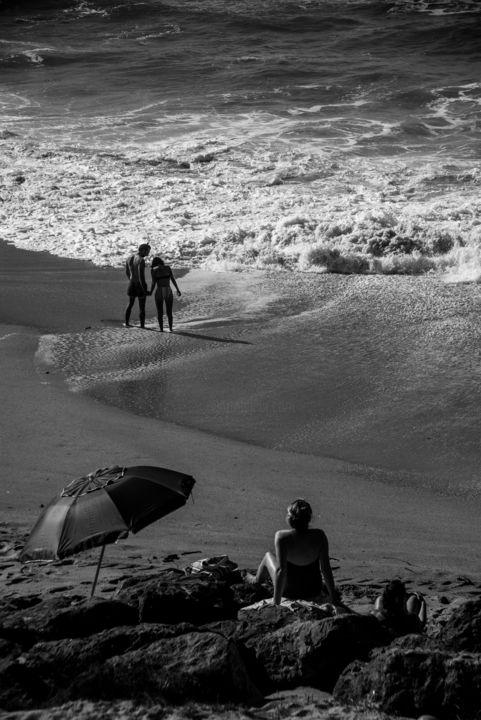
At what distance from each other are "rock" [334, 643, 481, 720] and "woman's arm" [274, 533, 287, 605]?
1413 mm

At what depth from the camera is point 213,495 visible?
342 inches

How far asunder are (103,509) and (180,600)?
31.1 inches

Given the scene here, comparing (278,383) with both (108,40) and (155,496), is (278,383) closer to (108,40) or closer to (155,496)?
(155,496)

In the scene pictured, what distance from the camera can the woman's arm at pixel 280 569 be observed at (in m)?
6.05

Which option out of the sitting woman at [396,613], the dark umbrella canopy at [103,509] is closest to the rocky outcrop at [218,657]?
the sitting woman at [396,613]

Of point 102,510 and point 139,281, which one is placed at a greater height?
point 139,281

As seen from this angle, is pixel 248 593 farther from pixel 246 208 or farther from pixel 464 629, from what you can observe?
pixel 246 208

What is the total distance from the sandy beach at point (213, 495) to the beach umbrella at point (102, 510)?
0.86 metres

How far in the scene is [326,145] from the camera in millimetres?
26016

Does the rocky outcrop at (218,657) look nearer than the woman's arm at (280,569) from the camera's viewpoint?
Yes

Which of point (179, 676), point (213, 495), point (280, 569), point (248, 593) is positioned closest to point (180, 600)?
point (280, 569)

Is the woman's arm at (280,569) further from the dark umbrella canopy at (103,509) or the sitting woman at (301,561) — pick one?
the dark umbrella canopy at (103,509)

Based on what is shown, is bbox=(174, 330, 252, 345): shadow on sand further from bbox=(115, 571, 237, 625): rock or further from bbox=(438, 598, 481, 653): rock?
bbox=(438, 598, 481, 653): rock

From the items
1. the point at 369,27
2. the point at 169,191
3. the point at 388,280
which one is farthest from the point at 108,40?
the point at 388,280
